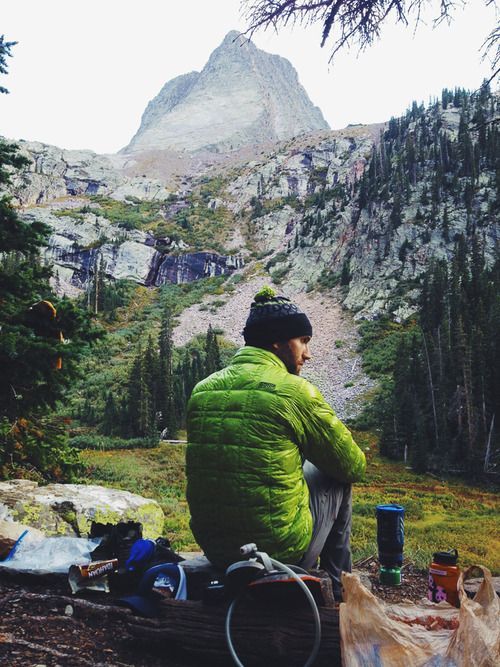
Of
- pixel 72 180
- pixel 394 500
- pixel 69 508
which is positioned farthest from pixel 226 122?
pixel 69 508

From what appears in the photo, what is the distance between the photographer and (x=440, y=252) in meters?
58.2

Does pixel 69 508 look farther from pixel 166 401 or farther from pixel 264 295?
pixel 166 401

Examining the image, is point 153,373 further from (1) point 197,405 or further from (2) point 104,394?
(1) point 197,405

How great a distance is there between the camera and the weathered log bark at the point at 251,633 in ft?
6.82

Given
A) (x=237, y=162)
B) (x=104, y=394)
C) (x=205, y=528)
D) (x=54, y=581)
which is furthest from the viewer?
(x=237, y=162)

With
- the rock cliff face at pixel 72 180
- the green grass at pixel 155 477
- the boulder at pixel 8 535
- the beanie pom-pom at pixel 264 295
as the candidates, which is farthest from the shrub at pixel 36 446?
the rock cliff face at pixel 72 180

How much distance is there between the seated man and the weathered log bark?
300 millimetres

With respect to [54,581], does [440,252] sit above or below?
above

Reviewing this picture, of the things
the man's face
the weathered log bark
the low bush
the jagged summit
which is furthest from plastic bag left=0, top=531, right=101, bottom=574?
the jagged summit

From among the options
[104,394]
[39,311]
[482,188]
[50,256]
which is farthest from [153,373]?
[50,256]

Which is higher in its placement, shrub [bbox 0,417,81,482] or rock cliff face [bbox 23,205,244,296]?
rock cliff face [bbox 23,205,244,296]

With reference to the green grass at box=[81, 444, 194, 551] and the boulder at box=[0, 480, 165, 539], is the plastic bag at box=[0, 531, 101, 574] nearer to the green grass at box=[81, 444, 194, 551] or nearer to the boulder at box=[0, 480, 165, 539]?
the boulder at box=[0, 480, 165, 539]

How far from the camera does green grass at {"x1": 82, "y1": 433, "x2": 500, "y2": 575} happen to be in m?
8.35

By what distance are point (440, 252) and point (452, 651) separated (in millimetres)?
61817
